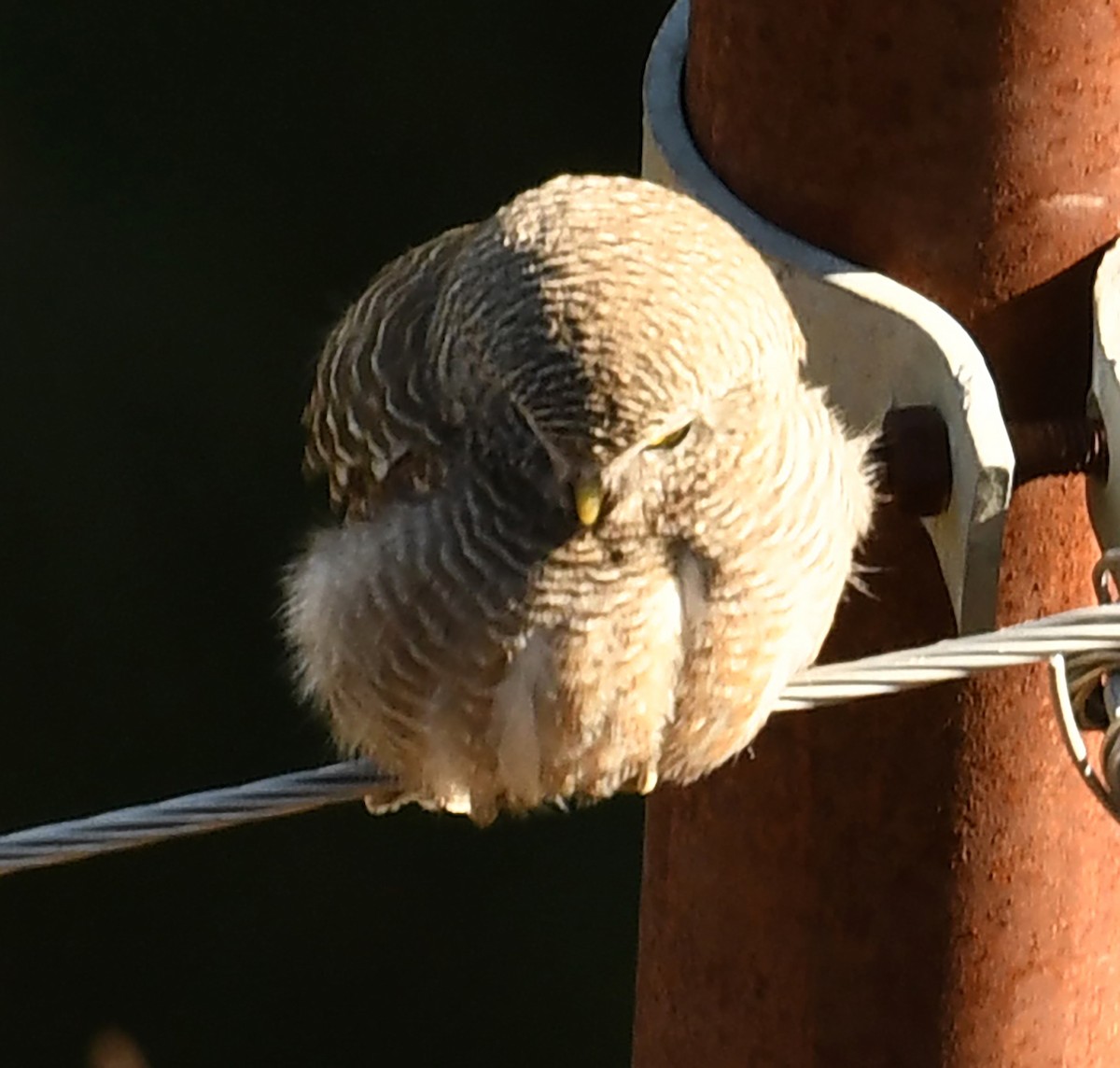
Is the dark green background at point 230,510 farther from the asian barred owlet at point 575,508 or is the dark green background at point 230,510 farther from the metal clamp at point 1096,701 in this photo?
the metal clamp at point 1096,701

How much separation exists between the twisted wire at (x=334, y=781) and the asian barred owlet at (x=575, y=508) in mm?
218

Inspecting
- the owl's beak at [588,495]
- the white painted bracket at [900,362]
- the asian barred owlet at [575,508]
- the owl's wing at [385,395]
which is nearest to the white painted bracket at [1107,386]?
the white painted bracket at [900,362]

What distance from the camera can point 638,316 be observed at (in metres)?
1.87

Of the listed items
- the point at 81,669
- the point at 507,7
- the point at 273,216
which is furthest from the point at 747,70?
the point at 81,669

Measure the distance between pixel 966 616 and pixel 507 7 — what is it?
231cm

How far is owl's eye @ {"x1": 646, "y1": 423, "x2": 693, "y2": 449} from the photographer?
1.95 m

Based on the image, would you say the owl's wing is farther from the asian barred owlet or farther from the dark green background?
the dark green background

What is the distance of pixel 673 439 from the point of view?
2.00 meters

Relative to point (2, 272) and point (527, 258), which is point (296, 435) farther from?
point (527, 258)

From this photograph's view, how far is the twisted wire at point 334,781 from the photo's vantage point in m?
1.69

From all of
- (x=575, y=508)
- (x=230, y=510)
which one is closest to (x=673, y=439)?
(x=575, y=508)

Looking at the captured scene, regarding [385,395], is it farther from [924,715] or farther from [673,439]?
[924,715]

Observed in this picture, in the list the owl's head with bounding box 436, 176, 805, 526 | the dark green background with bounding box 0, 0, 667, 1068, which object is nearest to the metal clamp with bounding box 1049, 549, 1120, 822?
the owl's head with bounding box 436, 176, 805, 526

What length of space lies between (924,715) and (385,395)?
73 centimetres
